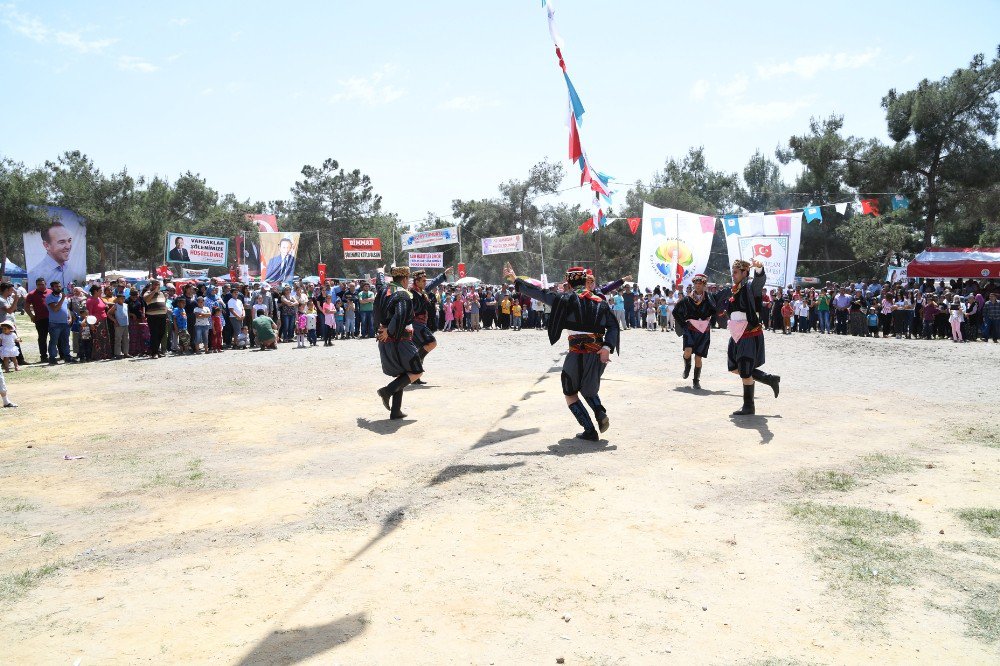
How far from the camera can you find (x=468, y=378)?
42.4 feet

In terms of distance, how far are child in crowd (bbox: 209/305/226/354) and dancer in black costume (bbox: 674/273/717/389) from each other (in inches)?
480

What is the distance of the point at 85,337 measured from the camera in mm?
16328

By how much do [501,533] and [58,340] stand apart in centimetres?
1474

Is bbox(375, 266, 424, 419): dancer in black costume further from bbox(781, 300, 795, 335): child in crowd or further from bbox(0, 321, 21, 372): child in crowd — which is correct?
bbox(781, 300, 795, 335): child in crowd

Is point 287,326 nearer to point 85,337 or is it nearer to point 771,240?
point 85,337

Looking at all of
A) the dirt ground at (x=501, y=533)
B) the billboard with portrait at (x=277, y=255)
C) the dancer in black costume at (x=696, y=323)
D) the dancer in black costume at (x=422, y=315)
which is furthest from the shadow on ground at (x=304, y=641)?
the billboard with portrait at (x=277, y=255)

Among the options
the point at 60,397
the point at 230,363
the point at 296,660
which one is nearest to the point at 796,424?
the point at 296,660

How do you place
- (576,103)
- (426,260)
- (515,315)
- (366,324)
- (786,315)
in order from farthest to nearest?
(426,260) < (515,315) < (786,315) < (366,324) < (576,103)

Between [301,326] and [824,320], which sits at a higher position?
[824,320]

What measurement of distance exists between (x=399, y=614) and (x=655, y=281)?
27968 mm

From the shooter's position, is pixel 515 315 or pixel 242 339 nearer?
pixel 242 339

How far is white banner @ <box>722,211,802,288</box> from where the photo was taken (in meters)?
28.3

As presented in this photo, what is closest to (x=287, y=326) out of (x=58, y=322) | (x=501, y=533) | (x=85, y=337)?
(x=85, y=337)

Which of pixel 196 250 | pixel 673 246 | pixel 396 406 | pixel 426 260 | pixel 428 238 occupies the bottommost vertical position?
pixel 396 406
